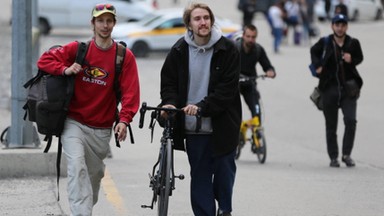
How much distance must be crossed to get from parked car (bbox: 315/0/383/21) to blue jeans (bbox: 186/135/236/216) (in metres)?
38.0

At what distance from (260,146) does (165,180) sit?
6022mm

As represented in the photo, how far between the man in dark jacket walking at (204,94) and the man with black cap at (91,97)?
1.06 feet

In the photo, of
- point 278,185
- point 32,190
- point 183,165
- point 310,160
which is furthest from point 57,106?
point 310,160

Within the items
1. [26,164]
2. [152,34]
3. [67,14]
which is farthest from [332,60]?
[67,14]

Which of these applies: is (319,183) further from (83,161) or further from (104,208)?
(83,161)

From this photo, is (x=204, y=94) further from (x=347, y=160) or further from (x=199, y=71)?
(x=347, y=160)

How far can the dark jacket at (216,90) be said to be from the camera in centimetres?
756

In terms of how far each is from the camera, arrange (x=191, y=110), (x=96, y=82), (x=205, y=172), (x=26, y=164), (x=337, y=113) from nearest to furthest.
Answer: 1. (x=191, y=110)
2. (x=96, y=82)
3. (x=205, y=172)
4. (x=26, y=164)
5. (x=337, y=113)

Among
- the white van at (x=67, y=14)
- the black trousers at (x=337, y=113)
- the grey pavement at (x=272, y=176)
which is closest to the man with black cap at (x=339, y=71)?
the black trousers at (x=337, y=113)

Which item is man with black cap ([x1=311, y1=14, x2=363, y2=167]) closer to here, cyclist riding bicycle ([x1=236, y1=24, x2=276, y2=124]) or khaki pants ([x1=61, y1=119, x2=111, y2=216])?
cyclist riding bicycle ([x1=236, y1=24, x2=276, y2=124])

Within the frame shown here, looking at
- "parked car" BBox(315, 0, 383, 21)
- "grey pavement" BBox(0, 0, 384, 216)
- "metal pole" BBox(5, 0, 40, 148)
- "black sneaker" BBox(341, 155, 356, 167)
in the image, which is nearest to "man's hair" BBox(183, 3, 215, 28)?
"grey pavement" BBox(0, 0, 384, 216)

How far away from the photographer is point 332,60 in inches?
493

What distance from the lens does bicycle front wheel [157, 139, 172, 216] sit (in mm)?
7512

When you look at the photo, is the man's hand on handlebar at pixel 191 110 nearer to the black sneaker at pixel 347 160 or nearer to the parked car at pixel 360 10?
the black sneaker at pixel 347 160
